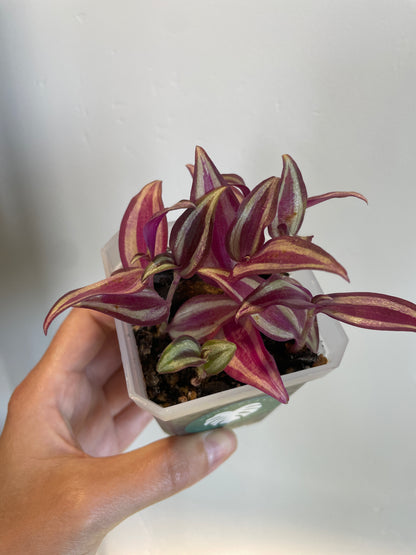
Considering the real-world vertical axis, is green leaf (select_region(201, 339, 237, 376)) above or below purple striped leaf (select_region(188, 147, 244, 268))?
below

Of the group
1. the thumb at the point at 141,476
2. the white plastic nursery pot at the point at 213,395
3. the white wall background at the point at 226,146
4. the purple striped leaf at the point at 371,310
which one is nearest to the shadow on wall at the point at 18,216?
the white wall background at the point at 226,146

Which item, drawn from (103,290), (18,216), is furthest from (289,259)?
(18,216)

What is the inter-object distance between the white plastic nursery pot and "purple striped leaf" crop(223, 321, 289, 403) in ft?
0.13

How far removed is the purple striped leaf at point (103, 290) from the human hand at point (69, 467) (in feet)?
0.57

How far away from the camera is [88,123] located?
683 millimetres

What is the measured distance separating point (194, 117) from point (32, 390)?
42cm

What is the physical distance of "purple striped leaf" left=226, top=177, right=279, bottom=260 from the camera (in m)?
0.35

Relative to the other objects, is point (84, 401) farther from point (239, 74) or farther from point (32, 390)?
point (239, 74)

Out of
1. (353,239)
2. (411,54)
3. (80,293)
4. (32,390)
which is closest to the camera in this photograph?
(80,293)

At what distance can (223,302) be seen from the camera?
39 cm

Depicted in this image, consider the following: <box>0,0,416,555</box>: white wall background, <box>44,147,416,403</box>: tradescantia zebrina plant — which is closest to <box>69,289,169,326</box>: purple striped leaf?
<box>44,147,416,403</box>: tradescantia zebrina plant

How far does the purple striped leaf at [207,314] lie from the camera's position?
0.39m

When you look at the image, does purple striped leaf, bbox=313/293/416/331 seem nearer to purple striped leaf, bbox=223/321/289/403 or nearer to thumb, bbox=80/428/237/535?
purple striped leaf, bbox=223/321/289/403

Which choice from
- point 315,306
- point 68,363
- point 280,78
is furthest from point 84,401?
point 280,78
